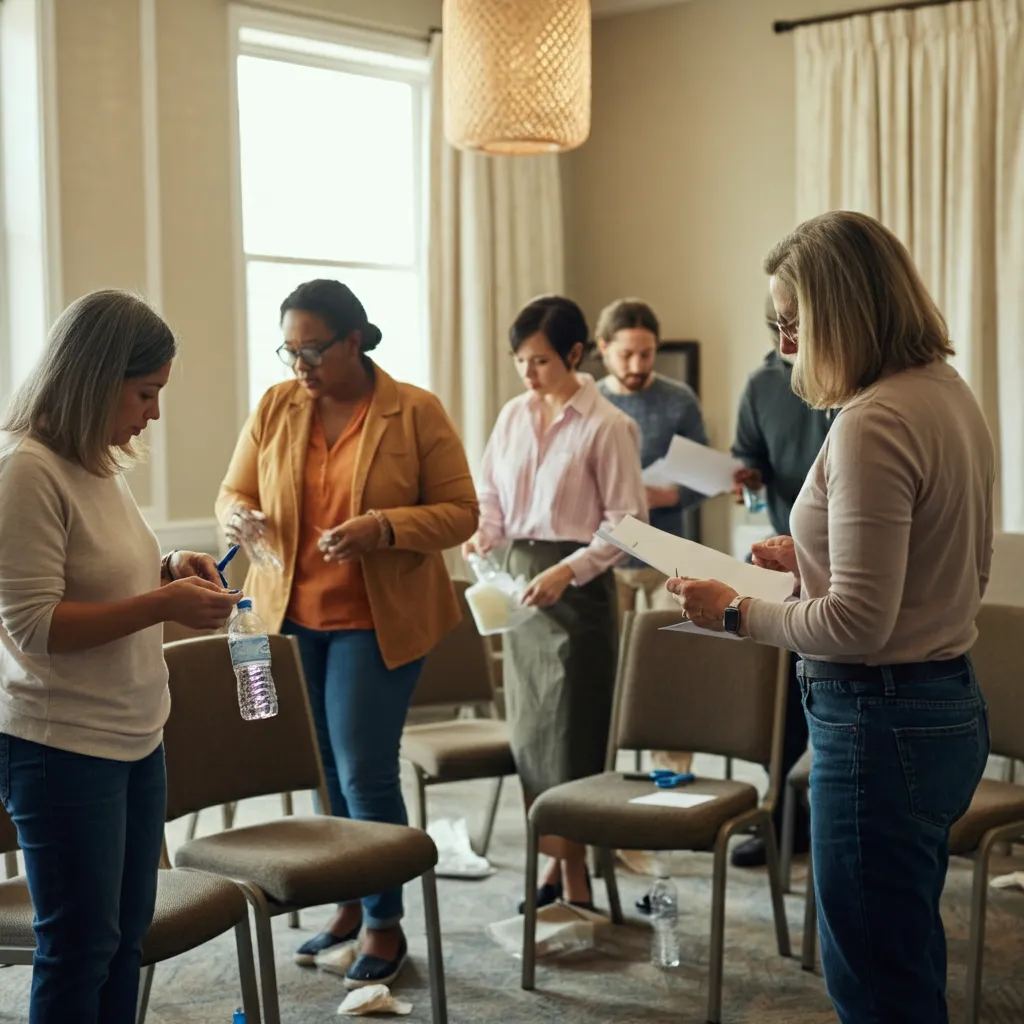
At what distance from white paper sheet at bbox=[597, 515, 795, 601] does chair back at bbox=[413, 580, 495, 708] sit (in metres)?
1.80

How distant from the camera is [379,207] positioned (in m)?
5.76

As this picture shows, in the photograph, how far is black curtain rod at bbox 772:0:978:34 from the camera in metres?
5.22

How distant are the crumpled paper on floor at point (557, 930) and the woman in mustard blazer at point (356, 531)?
0.33m

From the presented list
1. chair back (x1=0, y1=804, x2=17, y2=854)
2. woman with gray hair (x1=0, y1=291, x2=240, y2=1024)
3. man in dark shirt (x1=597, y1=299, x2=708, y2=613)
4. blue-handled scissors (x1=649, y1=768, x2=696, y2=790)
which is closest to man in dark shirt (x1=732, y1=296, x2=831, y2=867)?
man in dark shirt (x1=597, y1=299, x2=708, y2=613)

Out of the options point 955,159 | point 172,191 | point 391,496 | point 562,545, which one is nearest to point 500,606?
point 562,545

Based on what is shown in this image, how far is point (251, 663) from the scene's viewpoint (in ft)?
8.35

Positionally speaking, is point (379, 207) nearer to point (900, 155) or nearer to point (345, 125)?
point (345, 125)

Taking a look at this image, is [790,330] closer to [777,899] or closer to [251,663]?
[251,663]

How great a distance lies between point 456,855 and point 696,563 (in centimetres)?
214

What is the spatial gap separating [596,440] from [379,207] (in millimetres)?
2694

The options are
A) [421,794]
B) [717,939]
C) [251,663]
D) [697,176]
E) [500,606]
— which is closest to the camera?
[251,663]

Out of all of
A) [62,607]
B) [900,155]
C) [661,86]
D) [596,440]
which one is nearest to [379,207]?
[661,86]

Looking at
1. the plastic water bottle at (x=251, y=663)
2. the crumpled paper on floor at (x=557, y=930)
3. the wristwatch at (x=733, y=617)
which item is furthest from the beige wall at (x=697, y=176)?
the wristwatch at (x=733, y=617)

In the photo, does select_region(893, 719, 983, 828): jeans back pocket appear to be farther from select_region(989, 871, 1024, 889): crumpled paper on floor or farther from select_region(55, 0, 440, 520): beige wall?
select_region(55, 0, 440, 520): beige wall
